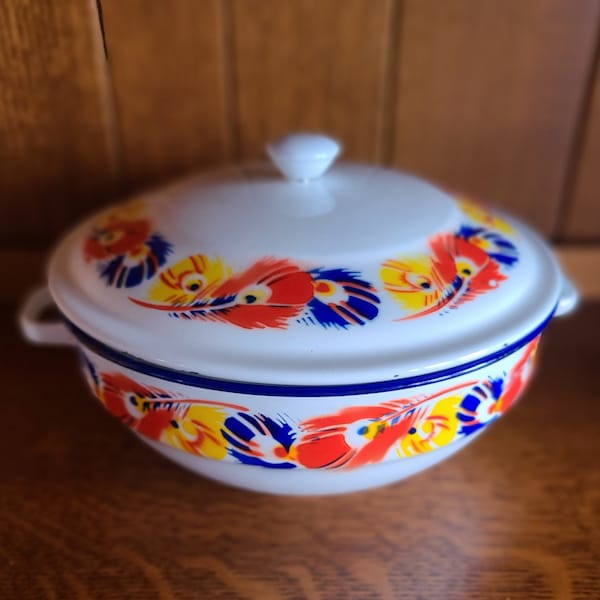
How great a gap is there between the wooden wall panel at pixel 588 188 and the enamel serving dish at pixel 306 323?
0.25m

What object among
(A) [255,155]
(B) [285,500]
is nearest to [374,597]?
(B) [285,500]

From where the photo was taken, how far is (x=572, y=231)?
0.68 m

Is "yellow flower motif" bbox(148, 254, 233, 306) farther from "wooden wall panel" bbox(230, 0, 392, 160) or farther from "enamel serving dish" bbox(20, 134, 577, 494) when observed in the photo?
"wooden wall panel" bbox(230, 0, 392, 160)

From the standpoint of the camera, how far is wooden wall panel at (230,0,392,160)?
557mm

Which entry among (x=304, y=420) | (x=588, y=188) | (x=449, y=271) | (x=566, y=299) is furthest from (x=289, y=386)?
(x=588, y=188)

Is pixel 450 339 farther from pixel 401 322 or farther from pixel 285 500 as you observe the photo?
pixel 285 500

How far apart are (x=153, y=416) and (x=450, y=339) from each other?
19 cm

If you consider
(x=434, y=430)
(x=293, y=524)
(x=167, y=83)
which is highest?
(x=167, y=83)

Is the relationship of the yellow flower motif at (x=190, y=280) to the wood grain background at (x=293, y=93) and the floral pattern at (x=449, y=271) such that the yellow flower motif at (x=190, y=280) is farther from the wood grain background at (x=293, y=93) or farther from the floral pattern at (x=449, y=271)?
the wood grain background at (x=293, y=93)

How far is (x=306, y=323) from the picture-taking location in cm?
35

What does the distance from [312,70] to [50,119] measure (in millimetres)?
254

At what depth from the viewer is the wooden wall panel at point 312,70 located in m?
0.56

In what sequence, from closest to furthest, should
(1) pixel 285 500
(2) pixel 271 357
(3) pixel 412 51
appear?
(2) pixel 271 357, (1) pixel 285 500, (3) pixel 412 51

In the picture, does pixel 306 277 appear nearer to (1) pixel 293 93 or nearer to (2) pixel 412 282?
(2) pixel 412 282
